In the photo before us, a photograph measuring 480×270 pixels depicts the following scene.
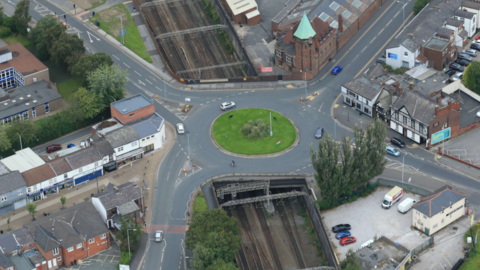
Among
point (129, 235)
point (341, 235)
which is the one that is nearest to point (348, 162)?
point (341, 235)

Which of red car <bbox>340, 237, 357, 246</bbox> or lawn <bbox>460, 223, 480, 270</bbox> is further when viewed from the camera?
red car <bbox>340, 237, 357, 246</bbox>

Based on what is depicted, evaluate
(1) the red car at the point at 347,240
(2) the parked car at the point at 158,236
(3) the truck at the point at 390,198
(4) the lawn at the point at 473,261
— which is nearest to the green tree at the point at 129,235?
(2) the parked car at the point at 158,236

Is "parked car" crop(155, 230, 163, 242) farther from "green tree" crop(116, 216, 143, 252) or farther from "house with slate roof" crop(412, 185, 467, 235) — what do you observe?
"house with slate roof" crop(412, 185, 467, 235)

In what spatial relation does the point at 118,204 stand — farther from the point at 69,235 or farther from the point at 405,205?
the point at 405,205

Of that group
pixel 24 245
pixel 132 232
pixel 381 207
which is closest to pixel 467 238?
pixel 381 207

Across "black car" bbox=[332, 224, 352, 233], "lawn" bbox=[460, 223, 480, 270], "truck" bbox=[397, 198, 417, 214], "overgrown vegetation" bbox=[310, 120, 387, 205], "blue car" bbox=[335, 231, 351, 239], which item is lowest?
"lawn" bbox=[460, 223, 480, 270]

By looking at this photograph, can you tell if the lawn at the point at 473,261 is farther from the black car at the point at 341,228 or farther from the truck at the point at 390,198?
the black car at the point at 341,228

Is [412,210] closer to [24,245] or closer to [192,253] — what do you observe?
[192,253]

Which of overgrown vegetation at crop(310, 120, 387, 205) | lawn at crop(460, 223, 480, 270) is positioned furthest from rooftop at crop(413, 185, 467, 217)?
overgrown vegetation at crop(310, 120, 387, 205)
